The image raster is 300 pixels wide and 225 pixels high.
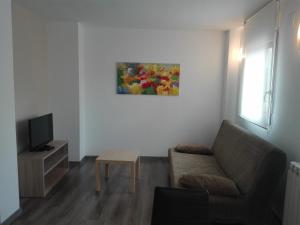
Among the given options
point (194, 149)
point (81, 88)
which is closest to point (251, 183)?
point (194, 149)

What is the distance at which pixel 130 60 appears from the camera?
183 inches

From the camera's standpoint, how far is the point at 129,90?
470cm

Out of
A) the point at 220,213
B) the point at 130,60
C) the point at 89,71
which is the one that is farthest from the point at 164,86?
the point at 220,213

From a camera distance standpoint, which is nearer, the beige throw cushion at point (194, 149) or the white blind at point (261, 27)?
the white blind at point (261, 27)

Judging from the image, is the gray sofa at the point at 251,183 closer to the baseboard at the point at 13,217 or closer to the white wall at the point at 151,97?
the baseboard at the point at 13,217

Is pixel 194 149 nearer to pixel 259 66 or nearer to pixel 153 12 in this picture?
pixel 259 66

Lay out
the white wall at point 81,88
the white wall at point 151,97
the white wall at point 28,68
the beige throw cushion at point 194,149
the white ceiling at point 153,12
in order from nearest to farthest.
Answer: the white ceiling at point 153,12 < the white wall at point 28,68 < the beige throw cushion at point 194,149 < the white wall at point 81,88 < the white wall at point 151,97

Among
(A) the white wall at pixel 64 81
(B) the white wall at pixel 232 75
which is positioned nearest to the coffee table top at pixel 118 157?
(A) the white wall at pixel 64 81

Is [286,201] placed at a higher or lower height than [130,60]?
lower

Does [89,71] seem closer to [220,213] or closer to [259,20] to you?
[259,20]

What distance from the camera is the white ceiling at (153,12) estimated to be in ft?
10.4

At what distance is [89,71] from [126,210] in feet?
8.89

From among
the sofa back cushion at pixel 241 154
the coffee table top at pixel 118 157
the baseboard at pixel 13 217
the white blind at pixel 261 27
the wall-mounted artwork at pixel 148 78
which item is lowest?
the baseboard at pixel 13 217

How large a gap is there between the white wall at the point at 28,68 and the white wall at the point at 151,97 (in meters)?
0.76
